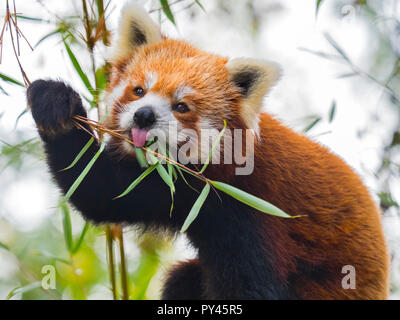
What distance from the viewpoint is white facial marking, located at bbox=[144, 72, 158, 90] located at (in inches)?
108

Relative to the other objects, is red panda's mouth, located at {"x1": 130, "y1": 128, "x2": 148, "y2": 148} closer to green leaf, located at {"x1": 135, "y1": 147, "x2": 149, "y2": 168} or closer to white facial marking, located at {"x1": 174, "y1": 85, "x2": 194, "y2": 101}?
green leaf, located at {"x1": 135, "y1": 147, "x2": 149, "y2": 168}

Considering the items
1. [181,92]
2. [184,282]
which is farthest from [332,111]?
[184,282]

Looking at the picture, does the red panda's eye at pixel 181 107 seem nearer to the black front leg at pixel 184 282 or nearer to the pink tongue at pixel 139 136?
the pink tongue at pixel 139 136

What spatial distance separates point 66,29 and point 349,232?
1.99m

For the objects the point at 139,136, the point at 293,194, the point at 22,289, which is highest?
the point at 139,136

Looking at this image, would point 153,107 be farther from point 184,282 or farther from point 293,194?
point 184,282

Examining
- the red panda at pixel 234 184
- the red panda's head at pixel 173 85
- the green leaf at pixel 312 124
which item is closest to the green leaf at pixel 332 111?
the green leaf at pixel 312 124

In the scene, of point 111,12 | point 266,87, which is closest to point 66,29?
point 111,12

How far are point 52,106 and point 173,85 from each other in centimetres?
62

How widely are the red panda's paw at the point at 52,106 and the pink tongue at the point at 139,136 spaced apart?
1.18 ft

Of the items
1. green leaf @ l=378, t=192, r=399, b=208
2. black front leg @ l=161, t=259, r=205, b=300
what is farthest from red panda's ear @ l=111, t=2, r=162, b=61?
green leaf @ l=378, t=192, r=399, b=208

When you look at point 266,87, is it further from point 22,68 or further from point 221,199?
point 22,68

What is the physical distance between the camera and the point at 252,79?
2857 mm

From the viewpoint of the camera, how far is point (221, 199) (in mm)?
2826
